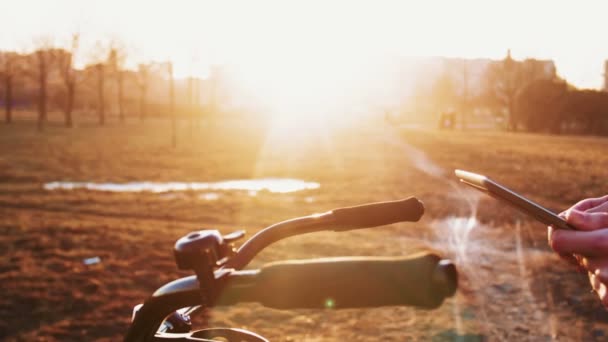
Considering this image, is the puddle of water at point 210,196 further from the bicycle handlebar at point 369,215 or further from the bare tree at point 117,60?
the bare tree at point 117,60

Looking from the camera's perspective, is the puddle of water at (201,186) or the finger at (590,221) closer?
the finger at (590,221)

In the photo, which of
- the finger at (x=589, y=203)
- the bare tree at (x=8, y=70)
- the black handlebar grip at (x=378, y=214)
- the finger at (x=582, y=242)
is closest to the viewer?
the finger at (x=582, y=242)

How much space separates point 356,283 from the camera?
3.40 feet

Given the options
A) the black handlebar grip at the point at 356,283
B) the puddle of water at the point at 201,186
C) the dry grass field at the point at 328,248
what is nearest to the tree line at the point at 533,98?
the dry grass field at the point at 328,248

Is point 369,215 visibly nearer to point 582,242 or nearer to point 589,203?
point 582,242

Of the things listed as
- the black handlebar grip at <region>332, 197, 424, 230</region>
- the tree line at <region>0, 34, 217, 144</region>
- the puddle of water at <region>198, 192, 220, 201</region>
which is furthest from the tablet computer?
the tree line at <region>0, 34, 217, 144</region>

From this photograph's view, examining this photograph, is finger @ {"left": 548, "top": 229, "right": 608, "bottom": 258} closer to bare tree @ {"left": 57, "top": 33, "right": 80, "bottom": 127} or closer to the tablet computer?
the tablet computer

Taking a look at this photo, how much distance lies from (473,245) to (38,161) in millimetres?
20102

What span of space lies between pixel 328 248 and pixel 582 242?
698cm

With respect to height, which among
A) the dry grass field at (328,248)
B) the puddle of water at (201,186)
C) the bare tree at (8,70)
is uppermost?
the bare tree at (8,70)

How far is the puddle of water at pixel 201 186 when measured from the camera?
14922 millimetres

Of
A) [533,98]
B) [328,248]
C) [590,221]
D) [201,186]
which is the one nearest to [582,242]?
[590,221]

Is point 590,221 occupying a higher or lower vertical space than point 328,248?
higher

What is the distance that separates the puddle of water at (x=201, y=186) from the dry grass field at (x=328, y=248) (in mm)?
678
